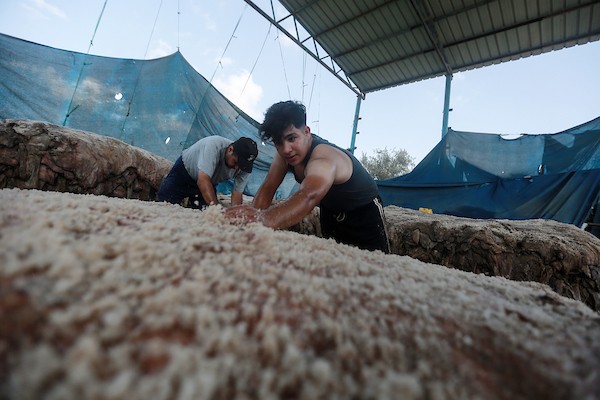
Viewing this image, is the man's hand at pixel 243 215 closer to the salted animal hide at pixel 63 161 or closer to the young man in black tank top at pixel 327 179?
the young man in black tank top at pixel 327 179

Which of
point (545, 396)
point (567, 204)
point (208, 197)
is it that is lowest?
point (545, 396)

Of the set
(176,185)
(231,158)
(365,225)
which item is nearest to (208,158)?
(231,158)

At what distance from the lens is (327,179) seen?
4.02 ft

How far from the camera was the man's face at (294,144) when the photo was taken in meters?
1.57

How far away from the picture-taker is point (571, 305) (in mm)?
554

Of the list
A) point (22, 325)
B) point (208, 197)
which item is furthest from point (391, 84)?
point (22, 325)

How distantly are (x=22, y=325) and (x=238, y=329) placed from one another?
0.19 metres

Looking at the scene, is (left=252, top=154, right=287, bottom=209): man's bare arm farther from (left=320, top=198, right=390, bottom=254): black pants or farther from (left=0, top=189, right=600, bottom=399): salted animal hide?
(left=0, top=189, right=600, bottom=399): salted animal hide

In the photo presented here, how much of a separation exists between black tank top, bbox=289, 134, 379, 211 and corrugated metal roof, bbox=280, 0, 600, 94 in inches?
176

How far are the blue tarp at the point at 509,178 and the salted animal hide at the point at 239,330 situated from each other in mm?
4061

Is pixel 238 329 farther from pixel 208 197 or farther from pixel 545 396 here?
pixel 208 197

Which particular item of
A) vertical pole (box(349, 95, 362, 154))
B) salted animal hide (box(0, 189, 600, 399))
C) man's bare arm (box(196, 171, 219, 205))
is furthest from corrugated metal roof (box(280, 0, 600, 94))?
salted animal hide (box(0, 189, 600, 399))

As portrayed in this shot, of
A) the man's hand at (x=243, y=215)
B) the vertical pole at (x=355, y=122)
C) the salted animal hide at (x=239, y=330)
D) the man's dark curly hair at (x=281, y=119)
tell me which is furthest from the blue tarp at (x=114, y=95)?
the salted animal hide at (x=239, y=330)

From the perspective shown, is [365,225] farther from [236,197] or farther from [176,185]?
[176,185]
